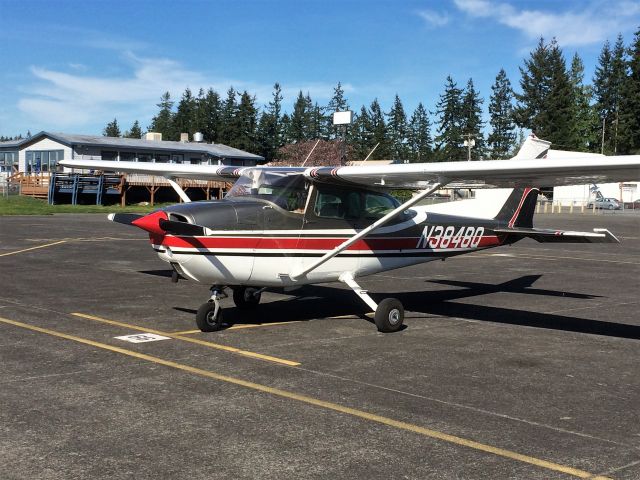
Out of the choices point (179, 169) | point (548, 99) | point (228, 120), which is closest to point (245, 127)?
point (228, 120)

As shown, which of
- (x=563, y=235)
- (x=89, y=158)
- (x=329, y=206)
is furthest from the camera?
(x=89, y=158)

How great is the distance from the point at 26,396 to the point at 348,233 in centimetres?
543

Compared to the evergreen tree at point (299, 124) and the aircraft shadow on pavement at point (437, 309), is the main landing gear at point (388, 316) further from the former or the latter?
the evergreen tree at point (299, 124)

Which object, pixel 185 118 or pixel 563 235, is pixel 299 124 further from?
pixel 563 235

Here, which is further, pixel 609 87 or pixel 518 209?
pixel 609 87

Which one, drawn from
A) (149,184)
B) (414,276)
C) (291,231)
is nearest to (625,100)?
(149,184)

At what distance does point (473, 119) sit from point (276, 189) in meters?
126

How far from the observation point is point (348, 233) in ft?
34.4

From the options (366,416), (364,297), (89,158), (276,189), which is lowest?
(366,416)

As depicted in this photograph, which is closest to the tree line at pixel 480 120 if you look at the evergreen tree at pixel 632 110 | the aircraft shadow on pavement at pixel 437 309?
the evergreen tree at pixel 632 110

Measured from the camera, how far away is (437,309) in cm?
1206

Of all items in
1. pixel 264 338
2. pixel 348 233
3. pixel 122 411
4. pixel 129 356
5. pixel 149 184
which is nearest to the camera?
pixel 122 411

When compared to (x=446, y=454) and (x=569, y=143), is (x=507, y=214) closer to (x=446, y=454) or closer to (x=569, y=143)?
(x=446, y=454)

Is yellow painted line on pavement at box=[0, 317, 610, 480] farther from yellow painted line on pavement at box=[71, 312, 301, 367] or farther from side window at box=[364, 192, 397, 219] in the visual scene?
side window at box=[364, 192, 397, 219]
